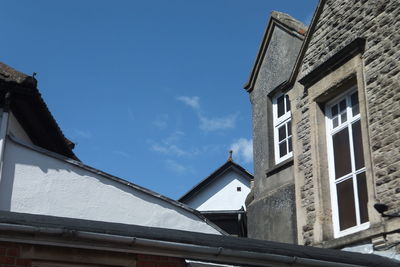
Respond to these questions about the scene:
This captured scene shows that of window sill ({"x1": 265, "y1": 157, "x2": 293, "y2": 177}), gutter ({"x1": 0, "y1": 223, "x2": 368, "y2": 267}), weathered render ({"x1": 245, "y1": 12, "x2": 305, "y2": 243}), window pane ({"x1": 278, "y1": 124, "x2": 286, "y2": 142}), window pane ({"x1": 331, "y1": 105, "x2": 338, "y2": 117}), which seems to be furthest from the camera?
window pane ({"x1": 278, "y1": 124, "x2": 286, "y2": 142})

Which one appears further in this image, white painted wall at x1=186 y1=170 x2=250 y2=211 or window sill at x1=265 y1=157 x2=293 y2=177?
white painted wall at x1=186 y1=170 x2=250 y2=211

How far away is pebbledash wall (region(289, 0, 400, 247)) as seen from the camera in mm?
9219

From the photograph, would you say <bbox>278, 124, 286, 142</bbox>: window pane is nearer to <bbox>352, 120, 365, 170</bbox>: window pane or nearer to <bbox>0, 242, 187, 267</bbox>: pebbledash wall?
<bbox>352, 120, 365, 170</bbox>: window pane

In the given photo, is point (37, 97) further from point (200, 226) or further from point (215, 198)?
point (215, 198)

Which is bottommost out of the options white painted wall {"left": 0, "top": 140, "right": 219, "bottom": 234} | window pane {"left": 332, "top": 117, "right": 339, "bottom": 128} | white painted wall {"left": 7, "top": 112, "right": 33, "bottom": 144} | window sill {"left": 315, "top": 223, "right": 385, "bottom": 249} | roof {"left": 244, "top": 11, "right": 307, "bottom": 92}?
window sill {"left": 315, "top": 223, "right": 385, "bottom": 249}

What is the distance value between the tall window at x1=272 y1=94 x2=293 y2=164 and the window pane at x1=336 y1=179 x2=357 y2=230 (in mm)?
2317

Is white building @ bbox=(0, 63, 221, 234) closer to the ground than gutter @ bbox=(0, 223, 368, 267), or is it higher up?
higher up

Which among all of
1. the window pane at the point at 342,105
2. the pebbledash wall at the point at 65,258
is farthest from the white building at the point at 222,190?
the pebbledash wall at the point at 65,258

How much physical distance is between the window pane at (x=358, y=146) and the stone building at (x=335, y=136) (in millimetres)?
16

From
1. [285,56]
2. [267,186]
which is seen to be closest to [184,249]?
[267,186]

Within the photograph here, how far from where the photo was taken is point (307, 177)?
430 inches

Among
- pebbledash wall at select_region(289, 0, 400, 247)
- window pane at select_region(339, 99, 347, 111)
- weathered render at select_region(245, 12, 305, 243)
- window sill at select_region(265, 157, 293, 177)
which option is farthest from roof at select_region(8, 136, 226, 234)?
window pane at select_region(339, 99, 347, 111)

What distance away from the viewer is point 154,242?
645 centimetres

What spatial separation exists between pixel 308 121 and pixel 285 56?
8.64 feet
